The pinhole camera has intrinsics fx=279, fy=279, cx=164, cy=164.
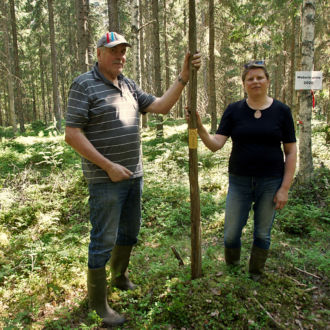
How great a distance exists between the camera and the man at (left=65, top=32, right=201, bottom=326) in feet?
8.35

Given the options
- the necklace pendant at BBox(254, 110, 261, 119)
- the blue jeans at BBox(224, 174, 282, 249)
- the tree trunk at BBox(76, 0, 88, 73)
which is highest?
the tree trunk at BBox(76, 0, 88, 73)

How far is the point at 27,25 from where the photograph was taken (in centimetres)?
2342

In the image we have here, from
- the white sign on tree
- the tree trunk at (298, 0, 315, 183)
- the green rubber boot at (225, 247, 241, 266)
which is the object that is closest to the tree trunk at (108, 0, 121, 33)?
→ the tree trunk at (298, 0, 315, 183)

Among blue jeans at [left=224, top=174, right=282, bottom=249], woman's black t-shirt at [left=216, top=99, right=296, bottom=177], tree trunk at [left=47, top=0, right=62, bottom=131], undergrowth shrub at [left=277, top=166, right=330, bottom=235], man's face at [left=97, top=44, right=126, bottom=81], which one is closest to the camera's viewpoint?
man's face at [left=97, top=44, right=126, bottom=81]

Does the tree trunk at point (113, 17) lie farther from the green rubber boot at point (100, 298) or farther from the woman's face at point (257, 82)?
the green rubber boot at point (100, 298)

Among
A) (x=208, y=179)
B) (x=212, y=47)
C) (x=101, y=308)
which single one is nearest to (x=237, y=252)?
(x=101, y=308)

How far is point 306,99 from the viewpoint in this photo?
6.07 metres

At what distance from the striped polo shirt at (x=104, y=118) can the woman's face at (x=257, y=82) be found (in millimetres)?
1216

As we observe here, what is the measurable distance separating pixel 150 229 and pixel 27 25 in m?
25.1

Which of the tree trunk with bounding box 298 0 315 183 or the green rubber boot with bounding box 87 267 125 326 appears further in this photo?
the tree trunk with bounding box 298 0 315 183

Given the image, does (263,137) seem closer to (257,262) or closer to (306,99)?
A: (257,262)

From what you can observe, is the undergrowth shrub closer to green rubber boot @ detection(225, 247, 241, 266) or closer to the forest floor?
the forest floor

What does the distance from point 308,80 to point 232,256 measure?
4.40m

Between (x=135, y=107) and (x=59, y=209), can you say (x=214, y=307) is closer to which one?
(x=135, y=107)
